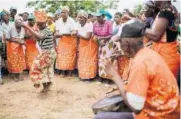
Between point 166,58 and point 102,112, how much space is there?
1.03 meters

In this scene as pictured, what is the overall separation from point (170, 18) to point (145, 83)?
1102 mm

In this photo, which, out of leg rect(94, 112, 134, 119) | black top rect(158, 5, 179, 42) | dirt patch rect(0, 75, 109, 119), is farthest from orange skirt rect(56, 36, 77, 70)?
leg rect(94, 112, 134, 119)

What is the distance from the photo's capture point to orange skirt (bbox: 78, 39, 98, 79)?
891 cm

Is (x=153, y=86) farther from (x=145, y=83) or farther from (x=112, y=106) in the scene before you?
(x=112, y=106)

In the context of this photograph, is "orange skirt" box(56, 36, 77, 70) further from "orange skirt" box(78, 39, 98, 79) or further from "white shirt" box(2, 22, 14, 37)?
"white shirt" box(2, 22, 14, 37)

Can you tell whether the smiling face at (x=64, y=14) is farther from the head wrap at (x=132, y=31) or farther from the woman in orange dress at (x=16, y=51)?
the head wrap at (x=132, y=31)

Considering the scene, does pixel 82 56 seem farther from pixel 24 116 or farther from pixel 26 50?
pixel 24 116

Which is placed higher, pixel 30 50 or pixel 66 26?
pixel 66 26

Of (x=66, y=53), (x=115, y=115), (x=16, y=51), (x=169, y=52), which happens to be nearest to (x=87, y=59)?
(x=66, y=53)

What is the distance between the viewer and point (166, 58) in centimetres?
387

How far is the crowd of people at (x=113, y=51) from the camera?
2.89 m

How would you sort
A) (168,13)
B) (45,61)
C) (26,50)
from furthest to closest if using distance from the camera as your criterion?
(26,50) < (45,61) < (168,13)

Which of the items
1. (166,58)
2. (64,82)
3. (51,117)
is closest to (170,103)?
(166,58)

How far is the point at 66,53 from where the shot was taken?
30.9ft
